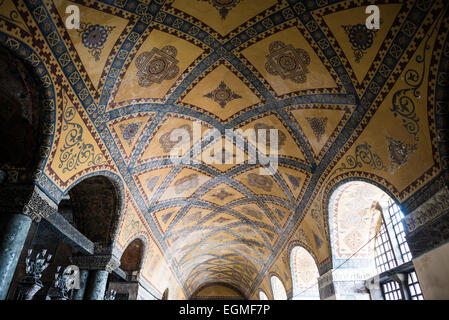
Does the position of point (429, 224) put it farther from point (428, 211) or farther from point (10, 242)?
point (10, 242)

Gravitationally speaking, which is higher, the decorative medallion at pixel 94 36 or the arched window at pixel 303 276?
the decorative medallion at pixel 94 36

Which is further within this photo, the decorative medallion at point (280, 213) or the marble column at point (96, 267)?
the decorative medallion at point (280, 213)

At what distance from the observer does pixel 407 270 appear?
256 inches

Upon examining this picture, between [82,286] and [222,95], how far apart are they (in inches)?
231

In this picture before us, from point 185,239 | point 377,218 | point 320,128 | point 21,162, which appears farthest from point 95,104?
point 185,239

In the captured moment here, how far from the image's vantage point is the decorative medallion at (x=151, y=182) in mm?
8844

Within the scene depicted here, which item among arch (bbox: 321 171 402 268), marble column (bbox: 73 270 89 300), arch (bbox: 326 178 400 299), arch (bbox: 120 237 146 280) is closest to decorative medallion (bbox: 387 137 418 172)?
arch (bbox: 321 171 402 268)

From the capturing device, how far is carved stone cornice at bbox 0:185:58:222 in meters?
4.73

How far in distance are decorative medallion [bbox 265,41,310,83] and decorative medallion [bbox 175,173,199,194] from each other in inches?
185

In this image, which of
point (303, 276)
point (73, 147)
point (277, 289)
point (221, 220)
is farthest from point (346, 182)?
point (277, 289)

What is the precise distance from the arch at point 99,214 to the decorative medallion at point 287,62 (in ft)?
15.9

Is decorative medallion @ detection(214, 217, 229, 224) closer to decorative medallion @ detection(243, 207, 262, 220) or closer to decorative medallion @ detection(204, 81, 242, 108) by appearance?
decorative medallion @ detection(243, 207, 262, 220)

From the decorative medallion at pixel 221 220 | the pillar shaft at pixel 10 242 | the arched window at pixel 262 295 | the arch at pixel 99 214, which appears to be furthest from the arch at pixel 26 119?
the arched window at pixel 262 295

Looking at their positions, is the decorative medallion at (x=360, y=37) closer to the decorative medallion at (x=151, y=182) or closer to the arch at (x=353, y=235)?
the arch at (x=353, y=235)
